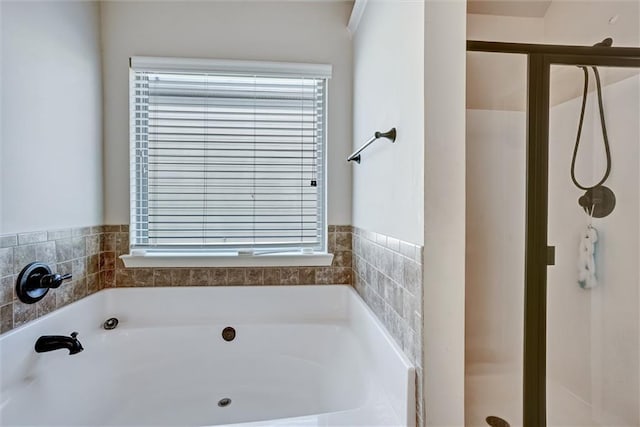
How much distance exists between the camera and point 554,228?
133 centimetres

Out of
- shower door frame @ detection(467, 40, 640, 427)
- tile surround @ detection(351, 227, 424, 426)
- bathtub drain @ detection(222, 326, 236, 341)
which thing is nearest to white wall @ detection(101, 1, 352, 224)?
tile surround @ detection(351, 227, 424, 426)

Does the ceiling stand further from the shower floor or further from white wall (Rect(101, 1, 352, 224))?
the shower floor

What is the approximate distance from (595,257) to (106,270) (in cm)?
252

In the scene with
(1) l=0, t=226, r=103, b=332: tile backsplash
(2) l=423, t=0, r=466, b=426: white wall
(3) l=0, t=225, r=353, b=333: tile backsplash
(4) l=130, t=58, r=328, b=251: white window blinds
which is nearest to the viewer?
(2) l=423, t=0, r=466, b=426: white wall

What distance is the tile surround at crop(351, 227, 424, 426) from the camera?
0.96m

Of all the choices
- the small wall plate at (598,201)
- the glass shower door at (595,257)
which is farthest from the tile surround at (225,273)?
the small wall plate at (598,201)

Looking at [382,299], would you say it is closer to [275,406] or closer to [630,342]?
[275,406]

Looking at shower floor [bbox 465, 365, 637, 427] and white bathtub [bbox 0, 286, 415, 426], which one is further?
shower floor [bbox 465, 365, 637, 427]

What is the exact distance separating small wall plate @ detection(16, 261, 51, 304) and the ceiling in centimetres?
231

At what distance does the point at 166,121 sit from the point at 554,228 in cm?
205

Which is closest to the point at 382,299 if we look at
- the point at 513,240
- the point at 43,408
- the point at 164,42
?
the point at 513,240

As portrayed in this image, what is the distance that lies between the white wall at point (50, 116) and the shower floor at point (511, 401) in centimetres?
201

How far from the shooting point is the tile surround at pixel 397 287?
960mm

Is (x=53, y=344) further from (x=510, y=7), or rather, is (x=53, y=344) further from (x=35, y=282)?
(x=510, y=7)
